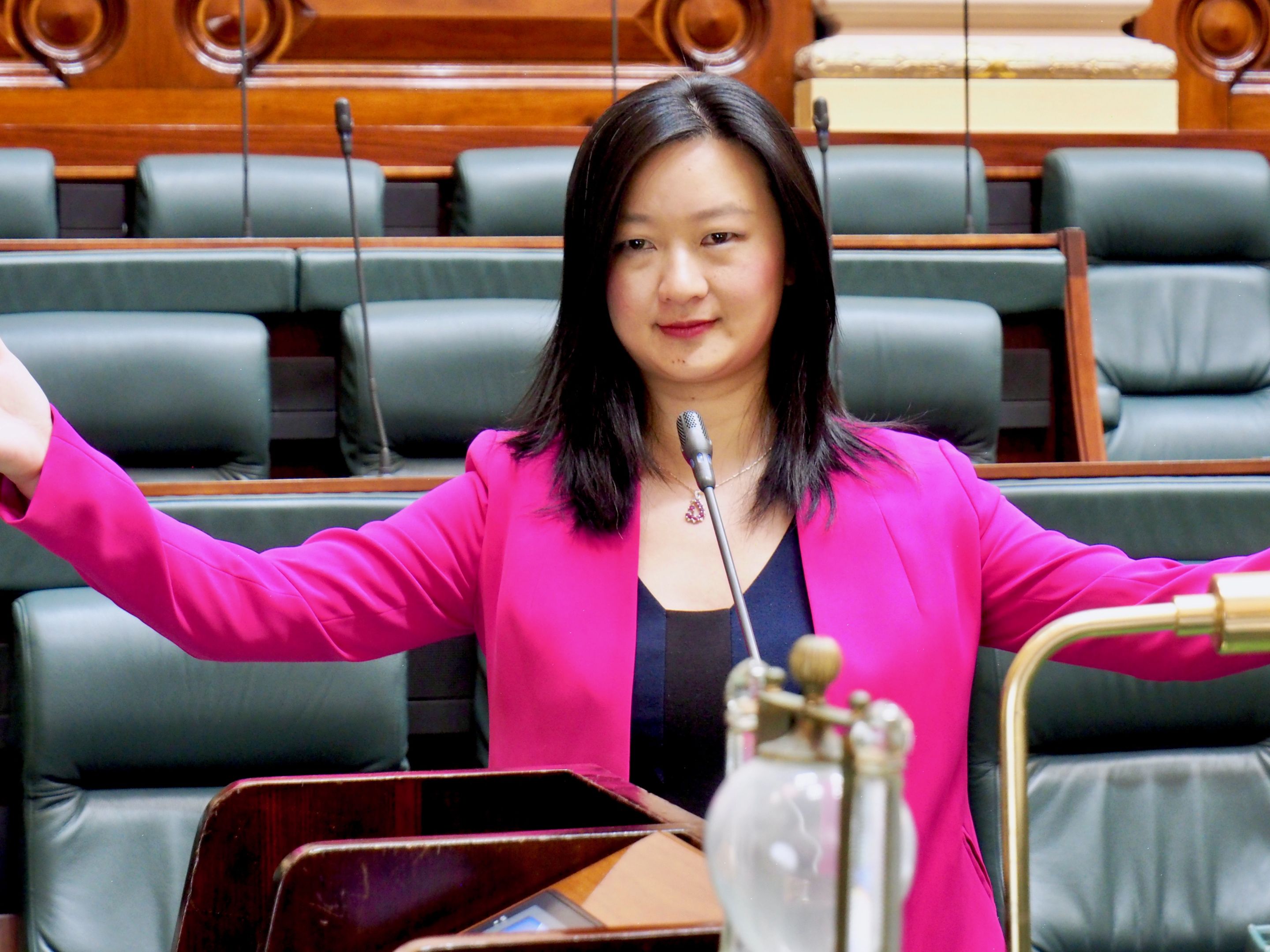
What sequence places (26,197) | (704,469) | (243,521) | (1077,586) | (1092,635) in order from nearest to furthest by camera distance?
(1092,635) → (704,469) → (1077,586) → (243,521) → (26,197)

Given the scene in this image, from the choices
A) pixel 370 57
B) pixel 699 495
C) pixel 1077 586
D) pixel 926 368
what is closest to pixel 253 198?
pixel 370 57

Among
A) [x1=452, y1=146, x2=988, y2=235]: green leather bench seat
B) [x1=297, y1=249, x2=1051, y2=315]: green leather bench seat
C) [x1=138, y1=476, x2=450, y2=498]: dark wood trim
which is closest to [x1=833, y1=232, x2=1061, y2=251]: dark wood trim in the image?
[x1=297, y1=249, x2=1051, y2=315]: green leather bench seat

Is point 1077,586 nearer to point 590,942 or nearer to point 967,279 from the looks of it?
point 590,942

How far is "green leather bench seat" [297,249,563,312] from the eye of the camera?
0.86m

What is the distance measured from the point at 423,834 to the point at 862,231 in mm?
839

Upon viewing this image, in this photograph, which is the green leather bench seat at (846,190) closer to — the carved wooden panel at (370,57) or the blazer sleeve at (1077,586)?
Result: the carved wooden panel at (370,57)

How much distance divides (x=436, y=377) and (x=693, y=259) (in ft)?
1.22

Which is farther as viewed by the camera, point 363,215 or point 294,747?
point 363,215

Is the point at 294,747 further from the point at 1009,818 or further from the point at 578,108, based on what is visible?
the point at 578,108

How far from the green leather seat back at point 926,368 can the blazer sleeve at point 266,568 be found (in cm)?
37

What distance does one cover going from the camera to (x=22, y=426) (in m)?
0.36

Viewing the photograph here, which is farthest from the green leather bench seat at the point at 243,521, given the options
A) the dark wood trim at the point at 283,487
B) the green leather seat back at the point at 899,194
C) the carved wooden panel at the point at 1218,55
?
the carved wooden panel at the point at 1218,55

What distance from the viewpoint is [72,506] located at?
1.22ft

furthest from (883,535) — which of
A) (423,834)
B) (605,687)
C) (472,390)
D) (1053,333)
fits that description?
(1053,333)
